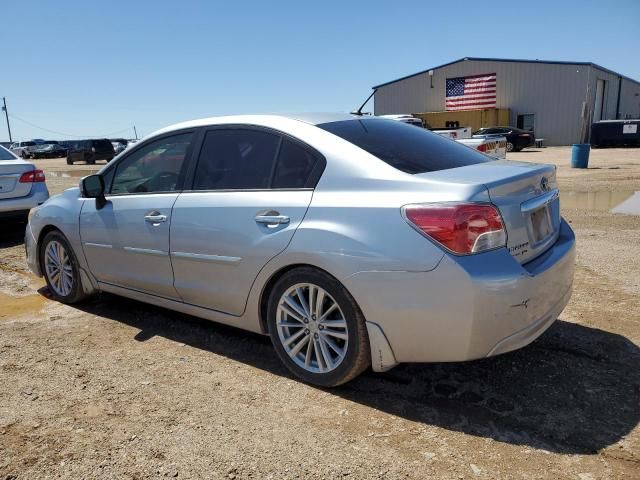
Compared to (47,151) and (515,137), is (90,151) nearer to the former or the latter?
(47,151)

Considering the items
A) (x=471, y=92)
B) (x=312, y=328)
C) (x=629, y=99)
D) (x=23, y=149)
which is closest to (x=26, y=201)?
(x=312, y=328)

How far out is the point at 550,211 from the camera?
3236mm

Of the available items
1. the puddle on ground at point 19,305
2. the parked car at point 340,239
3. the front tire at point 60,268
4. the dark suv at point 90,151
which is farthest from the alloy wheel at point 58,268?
the dark suv at point 90,151

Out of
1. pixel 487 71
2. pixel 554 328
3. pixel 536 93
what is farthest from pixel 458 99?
pixel 554 328

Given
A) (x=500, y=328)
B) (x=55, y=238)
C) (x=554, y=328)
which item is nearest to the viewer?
(x=500, y=328)

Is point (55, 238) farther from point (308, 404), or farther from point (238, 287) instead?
point (308, 404)

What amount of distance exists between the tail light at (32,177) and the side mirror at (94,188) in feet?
13.9

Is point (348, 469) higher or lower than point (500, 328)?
lower

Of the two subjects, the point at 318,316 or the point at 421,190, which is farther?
the point at 318,316

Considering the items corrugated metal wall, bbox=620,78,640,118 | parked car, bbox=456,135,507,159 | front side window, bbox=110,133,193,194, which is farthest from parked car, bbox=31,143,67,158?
front side window, bbox=110,133,193,194

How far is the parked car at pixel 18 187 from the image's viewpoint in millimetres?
7531

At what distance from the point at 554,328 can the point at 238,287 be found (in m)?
2.36

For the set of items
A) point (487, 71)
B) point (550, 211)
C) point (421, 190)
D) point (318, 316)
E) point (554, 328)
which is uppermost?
point (487, 71)

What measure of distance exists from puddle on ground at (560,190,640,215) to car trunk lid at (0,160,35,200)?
30.5 feet
